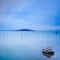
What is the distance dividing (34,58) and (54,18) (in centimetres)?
50

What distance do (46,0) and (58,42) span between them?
49 cm

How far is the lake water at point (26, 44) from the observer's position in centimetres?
135

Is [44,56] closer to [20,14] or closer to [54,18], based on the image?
[54,18]

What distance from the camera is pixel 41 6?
1374 millimetres

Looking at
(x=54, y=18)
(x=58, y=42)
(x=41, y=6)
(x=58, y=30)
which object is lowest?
(x=58, y=42)

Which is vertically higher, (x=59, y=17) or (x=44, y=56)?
(x=59, y=17)

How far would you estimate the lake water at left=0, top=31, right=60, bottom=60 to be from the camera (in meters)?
1.35

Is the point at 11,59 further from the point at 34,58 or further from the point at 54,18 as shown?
the point at 54,18

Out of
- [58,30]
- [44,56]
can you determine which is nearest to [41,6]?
[58,30]

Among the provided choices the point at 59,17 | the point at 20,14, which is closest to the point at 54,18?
the point at 59,17

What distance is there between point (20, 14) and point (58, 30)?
1.53 feet

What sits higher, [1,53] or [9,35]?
[9,35]

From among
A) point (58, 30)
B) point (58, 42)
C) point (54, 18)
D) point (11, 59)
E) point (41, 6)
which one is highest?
point (41, 6)

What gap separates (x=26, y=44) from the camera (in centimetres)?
138
